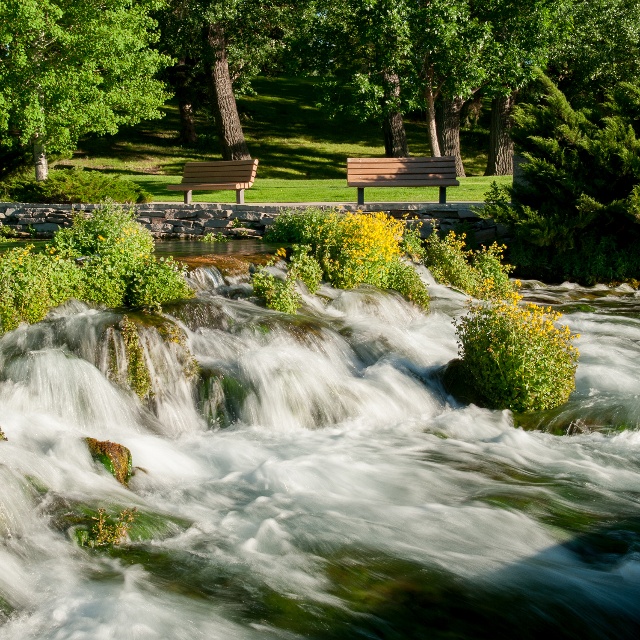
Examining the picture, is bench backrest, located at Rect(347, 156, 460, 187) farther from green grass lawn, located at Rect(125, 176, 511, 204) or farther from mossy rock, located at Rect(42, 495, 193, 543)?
mossy rock, located at Rect(42, 495, 193, 543)

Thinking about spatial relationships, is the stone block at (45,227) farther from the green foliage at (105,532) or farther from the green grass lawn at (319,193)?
the green foliage at (105,532)

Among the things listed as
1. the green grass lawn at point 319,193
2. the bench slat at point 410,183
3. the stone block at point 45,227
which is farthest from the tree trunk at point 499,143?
the stone block at point 45,227

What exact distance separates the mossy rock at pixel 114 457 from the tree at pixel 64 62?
15.9 m

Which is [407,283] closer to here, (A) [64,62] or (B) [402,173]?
(B) [402,173]

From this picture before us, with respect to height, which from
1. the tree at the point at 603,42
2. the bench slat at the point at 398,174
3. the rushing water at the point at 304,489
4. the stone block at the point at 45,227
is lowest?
the rushing water at the point at 304,489

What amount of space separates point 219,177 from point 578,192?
8069 mm

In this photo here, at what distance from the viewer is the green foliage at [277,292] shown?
11.3 meters

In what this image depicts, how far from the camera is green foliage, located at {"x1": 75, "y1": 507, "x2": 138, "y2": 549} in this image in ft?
19.0

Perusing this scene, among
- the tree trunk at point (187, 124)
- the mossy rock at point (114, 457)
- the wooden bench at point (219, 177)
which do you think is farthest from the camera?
the tree trunk at point (187, 124)

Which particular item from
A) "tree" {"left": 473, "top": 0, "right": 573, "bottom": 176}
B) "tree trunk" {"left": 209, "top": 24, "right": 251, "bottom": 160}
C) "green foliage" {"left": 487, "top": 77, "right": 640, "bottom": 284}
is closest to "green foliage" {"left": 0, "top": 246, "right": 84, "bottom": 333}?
"green foliage" {"left": 487, "top": 77, "right": 640, "bottom": 284}

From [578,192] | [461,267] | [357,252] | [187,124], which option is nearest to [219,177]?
[461,267]

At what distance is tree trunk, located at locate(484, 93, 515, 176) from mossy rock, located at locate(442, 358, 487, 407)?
68.2 feet

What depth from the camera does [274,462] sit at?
7539 millimetres

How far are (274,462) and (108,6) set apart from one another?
18336 mm
